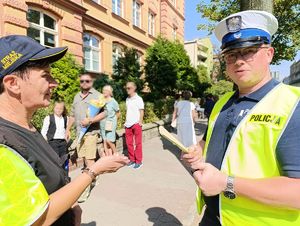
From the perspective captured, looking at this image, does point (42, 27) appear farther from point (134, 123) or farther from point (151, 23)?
point (151, 23)

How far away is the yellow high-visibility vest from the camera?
4.66 feet

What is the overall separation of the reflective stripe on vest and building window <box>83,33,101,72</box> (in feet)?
44.5

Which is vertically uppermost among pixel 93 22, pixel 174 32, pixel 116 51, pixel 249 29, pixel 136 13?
pixel 174 32

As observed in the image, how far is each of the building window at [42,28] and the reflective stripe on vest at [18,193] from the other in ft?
35.4

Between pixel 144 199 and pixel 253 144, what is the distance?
12.1 feet

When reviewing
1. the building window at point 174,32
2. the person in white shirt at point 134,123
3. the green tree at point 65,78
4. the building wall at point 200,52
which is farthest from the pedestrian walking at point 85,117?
the building wall at point 200,52

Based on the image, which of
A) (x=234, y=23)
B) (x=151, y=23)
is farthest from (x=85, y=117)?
(x=151, y=23)

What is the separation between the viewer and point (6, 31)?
30.8 feet

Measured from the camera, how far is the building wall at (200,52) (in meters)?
52.6

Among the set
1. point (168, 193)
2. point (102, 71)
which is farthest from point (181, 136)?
point (102, 71)

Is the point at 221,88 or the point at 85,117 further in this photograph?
the point at 221,88

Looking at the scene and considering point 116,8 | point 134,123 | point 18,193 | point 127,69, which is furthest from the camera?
point 116,8

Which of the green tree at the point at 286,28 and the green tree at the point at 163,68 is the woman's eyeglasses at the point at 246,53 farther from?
the green tree at the point at 163,68

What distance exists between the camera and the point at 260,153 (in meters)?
1.46
